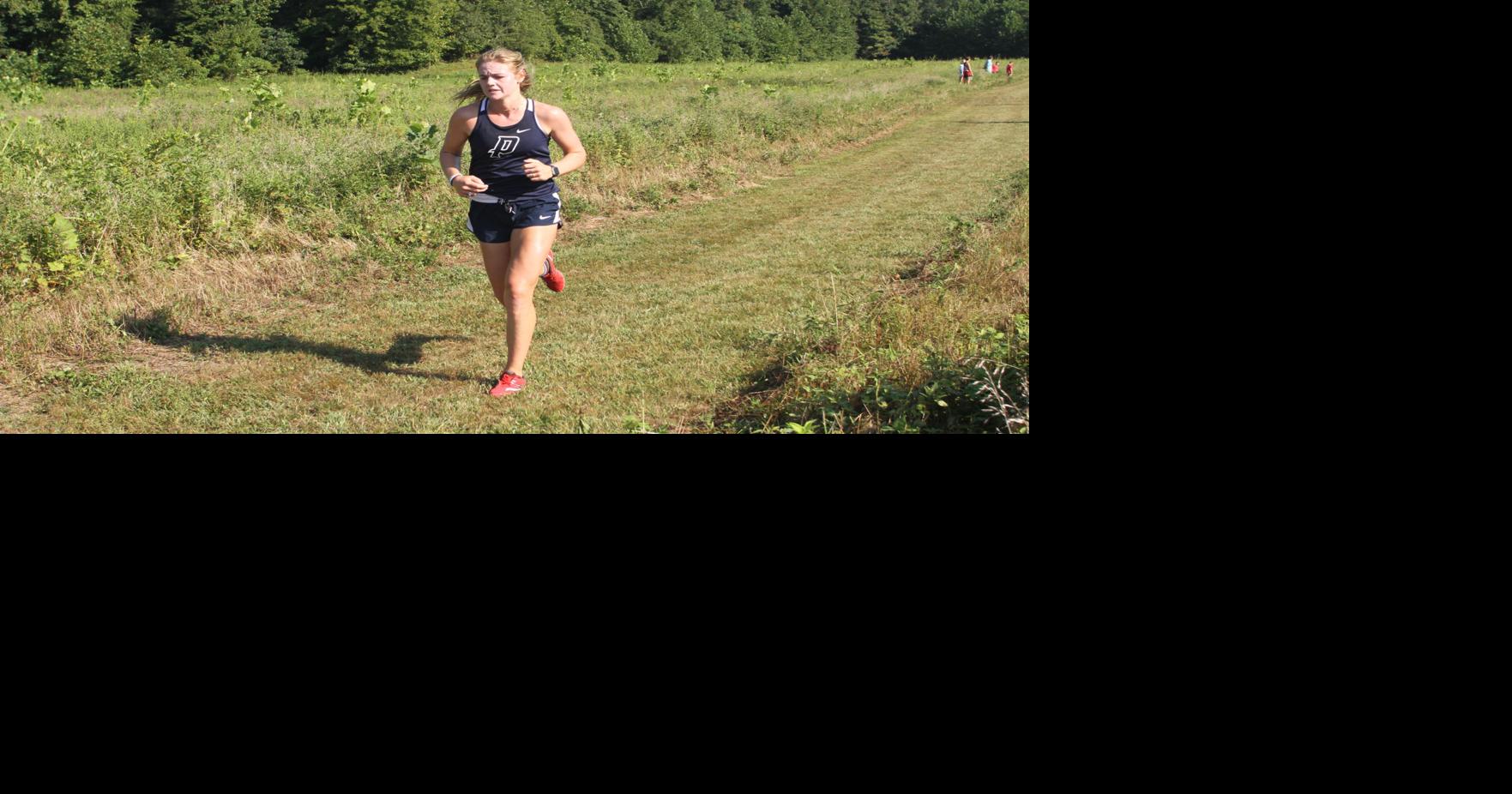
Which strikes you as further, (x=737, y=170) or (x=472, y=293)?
(x=737, y=170)

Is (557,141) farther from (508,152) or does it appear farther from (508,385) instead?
(508,385)

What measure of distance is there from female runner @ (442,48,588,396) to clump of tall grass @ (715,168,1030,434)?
1.05 metres

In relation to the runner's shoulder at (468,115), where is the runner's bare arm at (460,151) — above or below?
below

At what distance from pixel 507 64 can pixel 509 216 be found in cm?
67

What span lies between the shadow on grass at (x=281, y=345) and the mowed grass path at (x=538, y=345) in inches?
0.7

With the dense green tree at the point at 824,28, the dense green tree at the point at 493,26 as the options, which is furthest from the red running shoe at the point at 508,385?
the dense green tree at the point at 824,28

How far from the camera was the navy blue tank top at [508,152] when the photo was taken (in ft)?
15.1

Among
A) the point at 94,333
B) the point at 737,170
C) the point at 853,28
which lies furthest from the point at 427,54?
the point at 853,28

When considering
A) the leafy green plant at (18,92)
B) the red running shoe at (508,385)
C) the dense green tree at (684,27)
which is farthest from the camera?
the dense green tree at (684,27)

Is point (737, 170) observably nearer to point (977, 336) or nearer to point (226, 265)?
point (226, 265)

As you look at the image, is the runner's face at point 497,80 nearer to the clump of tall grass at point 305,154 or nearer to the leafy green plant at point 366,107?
the clump of tall grass at point 305,154

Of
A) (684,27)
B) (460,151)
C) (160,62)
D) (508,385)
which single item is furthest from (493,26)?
(508,385)

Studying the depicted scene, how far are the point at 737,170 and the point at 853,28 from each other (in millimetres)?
25537

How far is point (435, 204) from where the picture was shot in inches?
369
